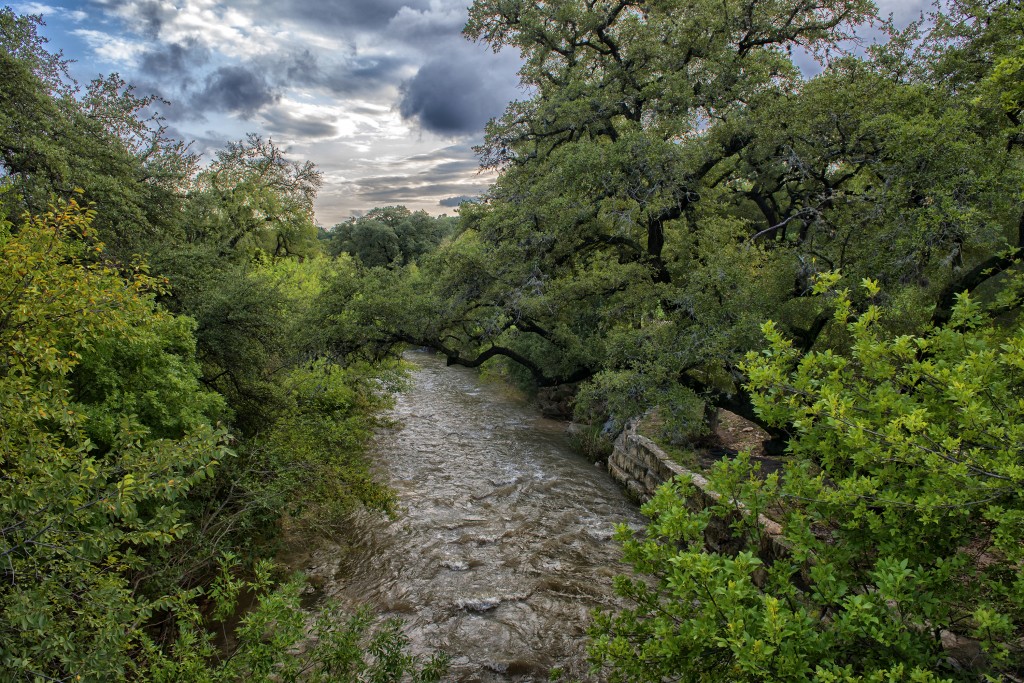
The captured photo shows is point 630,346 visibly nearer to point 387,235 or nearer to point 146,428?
point 146,428

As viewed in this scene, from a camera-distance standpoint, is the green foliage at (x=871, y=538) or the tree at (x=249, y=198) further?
the tree at (x=249, y=198)

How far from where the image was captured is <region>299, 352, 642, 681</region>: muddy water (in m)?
8.20

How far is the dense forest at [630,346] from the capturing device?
3889 mm

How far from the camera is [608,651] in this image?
4.24 m

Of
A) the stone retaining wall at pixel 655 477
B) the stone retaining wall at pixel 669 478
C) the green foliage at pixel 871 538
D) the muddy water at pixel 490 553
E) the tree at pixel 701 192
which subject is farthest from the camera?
the tree at pixel 701 192

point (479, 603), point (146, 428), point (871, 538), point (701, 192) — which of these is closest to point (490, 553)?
point (479, 603)

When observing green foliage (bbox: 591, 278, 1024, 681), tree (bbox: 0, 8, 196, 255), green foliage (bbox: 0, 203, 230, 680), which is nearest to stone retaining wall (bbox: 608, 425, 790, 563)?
green foliage (bbox: 591, 278, 1024, 681)

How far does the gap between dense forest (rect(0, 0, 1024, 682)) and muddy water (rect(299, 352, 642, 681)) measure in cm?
85

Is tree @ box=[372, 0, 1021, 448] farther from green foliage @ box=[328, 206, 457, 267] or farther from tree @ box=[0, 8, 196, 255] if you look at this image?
green foliage @ box=[328, 206, 457, 267]

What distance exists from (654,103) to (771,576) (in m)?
14.2

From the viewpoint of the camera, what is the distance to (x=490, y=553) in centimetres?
1076

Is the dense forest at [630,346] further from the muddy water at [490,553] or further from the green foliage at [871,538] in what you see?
the muddy water at [490,553]

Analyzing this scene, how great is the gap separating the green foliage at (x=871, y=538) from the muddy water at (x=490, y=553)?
4296 millimetres

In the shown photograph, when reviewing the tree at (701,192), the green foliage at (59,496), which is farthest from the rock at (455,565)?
the green foliage at (59,496)
